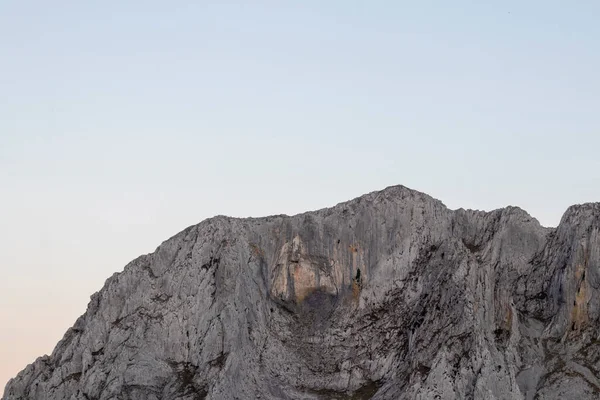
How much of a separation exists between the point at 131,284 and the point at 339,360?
90.5ft

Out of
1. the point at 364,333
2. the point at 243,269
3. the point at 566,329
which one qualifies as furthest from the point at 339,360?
the point at 566,329

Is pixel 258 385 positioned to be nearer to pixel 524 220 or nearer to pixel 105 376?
pixel 105 376

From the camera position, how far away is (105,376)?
160625 millimetres

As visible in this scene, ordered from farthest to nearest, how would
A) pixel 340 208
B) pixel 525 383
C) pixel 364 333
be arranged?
pixel 340 208
pixel 364 333
pixel 525 383

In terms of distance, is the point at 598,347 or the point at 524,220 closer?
the point at 598,347

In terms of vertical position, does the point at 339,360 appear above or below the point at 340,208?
below

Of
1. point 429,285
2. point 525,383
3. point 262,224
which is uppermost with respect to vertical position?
point 262,224

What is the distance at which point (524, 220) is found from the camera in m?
168

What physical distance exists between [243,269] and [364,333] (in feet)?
53.7

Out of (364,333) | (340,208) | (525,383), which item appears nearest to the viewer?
(525,383)

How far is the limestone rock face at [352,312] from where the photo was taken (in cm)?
15388

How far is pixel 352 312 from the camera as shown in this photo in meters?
166

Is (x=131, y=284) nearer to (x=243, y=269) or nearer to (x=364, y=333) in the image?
(x=243, y=269)

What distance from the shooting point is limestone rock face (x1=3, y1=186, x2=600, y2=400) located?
154m
